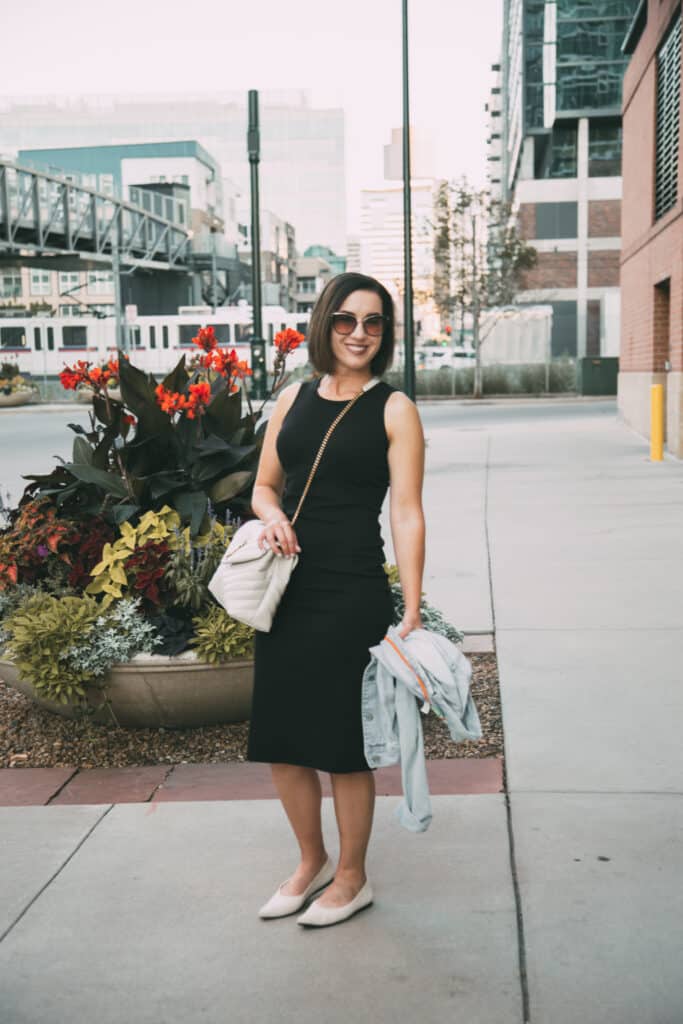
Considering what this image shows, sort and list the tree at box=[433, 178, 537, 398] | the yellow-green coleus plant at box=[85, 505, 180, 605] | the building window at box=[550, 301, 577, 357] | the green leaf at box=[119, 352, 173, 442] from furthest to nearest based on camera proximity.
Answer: the building window at box=[550, 301, 577, 357], the tree at box=[433, 178, 537, 398], the green leaf at box=[119, 352, 173, 442], the yellow-green coleus plant at box=[85, 505, 180, 605]

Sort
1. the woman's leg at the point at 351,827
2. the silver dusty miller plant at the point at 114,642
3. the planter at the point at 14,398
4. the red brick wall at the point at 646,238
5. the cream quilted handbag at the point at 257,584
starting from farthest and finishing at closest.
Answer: the planter at the point at 14,398, the red brick wall at the point at 646,238, the silver dusty miller plant at the point at 114,642, the woman's leg at the point at 351,827, the cream quilted handbag at the point at 257,584

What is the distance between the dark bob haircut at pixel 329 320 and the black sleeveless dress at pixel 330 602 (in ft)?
0.44

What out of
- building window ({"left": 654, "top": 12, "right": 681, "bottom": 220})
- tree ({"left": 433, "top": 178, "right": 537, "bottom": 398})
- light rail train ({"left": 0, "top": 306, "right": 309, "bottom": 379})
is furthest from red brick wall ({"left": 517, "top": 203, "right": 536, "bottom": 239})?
building window ({"left": 654, "top": 12, "right": 681, "bottom": 220})

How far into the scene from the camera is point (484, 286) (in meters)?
43.2

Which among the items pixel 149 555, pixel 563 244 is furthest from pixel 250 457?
pixel 563 244

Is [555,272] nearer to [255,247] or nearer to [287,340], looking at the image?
[255,247]

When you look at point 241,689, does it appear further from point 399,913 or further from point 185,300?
point 185,300

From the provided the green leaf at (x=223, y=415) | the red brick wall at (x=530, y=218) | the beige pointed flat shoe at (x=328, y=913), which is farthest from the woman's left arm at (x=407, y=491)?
the red brick wall at (x=530, y=218)

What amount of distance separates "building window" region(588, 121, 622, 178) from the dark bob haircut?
215 ft

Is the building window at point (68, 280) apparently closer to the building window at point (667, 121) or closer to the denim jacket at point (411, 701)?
the building window at point (667, 121)

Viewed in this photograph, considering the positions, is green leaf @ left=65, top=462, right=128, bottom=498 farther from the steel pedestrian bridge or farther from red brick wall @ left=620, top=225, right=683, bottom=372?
the steel pedestrian bridge

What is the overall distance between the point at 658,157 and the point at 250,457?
653 inches

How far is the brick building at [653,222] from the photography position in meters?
17.3

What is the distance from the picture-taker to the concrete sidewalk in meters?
2.90
